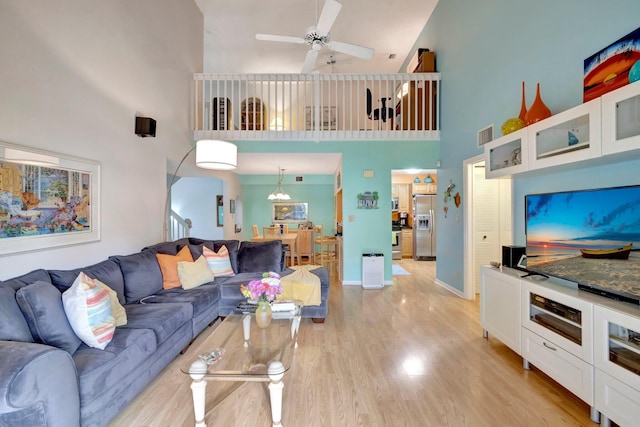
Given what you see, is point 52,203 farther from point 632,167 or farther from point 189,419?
point 632,167

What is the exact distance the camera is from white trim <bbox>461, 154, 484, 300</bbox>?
13.0ft

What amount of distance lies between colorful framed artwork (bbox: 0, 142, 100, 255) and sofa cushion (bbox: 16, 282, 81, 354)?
52cm

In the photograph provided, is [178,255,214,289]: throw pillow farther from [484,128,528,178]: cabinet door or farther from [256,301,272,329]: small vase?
[484,128,528,178]: cabinet door

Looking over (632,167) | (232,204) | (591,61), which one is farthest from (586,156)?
(232,204)

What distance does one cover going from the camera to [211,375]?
5.11 ft

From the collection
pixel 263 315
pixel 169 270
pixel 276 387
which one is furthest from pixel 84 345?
pixel 169 270

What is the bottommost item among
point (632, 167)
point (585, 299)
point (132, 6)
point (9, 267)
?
point (585, 299)

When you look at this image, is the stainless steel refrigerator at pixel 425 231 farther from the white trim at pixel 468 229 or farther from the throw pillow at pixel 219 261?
the throw pillow at pixel 219 261

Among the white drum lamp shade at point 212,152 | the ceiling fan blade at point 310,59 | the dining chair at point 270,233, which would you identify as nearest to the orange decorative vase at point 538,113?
the ceiling fan blade at point 310,59

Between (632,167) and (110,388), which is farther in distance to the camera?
(632,167)

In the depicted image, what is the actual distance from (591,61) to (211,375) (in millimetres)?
3272

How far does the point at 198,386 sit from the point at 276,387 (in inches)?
16.9

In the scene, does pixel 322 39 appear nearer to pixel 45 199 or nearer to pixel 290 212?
pixel 45 199

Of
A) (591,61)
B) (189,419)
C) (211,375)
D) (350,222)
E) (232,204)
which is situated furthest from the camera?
(232,204)
